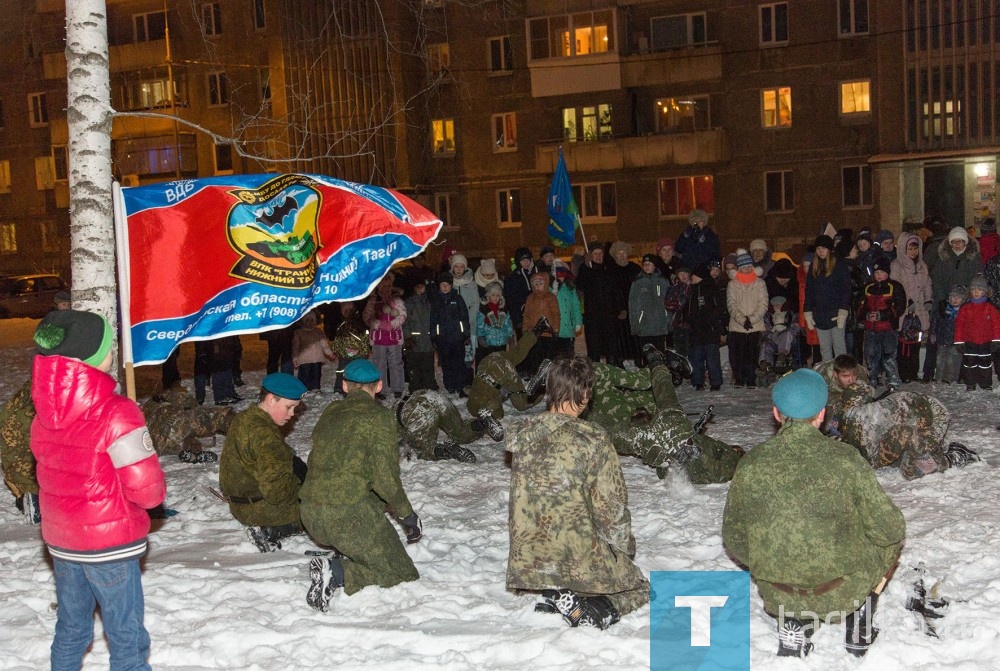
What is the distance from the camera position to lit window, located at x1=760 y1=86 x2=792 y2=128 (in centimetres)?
3069

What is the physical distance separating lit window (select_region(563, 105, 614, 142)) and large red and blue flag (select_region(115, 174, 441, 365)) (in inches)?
1013

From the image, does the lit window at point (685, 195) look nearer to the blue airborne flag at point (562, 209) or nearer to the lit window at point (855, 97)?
the lit window at point (855, 97)

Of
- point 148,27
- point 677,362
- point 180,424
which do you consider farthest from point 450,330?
point 148,27

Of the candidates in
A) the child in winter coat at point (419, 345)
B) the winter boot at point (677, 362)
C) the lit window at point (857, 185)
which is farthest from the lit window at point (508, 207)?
the winter boot at point (677, 362)

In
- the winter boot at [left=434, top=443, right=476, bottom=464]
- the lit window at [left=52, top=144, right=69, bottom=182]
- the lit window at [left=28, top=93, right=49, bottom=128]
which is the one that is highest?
the lit window at [left=28, top=93, right=49, bottom=128]

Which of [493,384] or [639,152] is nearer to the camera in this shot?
[493,384]

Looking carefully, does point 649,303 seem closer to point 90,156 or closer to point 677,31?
point 90,156

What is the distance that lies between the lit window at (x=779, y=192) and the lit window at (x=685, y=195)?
5.44ft

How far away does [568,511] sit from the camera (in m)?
5.38

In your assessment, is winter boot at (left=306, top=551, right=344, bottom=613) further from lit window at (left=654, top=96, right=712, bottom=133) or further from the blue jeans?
lit window at (left=654, top=96, right=712, bottom=133)

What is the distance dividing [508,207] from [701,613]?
2861 cm

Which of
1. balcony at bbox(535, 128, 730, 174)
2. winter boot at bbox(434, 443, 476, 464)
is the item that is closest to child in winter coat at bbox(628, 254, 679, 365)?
winter boot at bbox(434, 443, 476, 464)

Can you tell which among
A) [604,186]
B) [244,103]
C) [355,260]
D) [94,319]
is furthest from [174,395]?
[244,103]

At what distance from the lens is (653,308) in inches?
541
